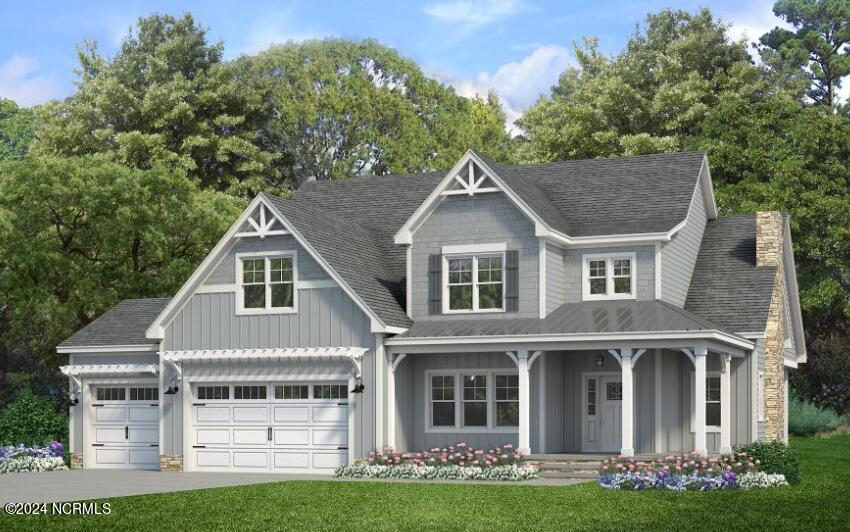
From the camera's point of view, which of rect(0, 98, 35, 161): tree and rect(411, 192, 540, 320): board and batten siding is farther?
rect(0, 98, 35, 161): tree

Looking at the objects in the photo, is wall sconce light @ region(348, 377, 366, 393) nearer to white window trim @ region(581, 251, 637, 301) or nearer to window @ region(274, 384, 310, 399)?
window @ region(274, 384, 310, 399)

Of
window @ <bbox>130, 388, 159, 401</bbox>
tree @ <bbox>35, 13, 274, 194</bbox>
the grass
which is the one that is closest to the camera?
the grass

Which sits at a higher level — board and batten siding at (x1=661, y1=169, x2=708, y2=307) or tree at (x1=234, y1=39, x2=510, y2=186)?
tree at (x1=234, y1=39, x2=510, y2=186)

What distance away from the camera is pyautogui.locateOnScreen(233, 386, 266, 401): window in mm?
30141

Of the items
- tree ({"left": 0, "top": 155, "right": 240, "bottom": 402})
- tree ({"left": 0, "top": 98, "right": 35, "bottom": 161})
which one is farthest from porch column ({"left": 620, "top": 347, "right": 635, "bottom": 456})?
tree ({"left": 0, "top": 98, "right": 35, "bottom": 161})

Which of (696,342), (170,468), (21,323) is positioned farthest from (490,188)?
(21,323)

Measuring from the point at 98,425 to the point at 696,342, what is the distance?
1564cm

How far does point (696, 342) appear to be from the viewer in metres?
26.8

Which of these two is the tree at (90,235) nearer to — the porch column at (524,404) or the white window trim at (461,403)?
the white window trim at (461,403)

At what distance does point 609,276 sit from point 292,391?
8.19m

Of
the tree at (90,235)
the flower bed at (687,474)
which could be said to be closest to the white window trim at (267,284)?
the flower bed at (687,474)

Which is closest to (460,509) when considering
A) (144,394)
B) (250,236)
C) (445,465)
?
(445,465)

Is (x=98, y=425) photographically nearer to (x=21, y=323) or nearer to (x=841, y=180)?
(x=21, y=323)

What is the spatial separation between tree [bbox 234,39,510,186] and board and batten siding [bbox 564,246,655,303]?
2753 cm
